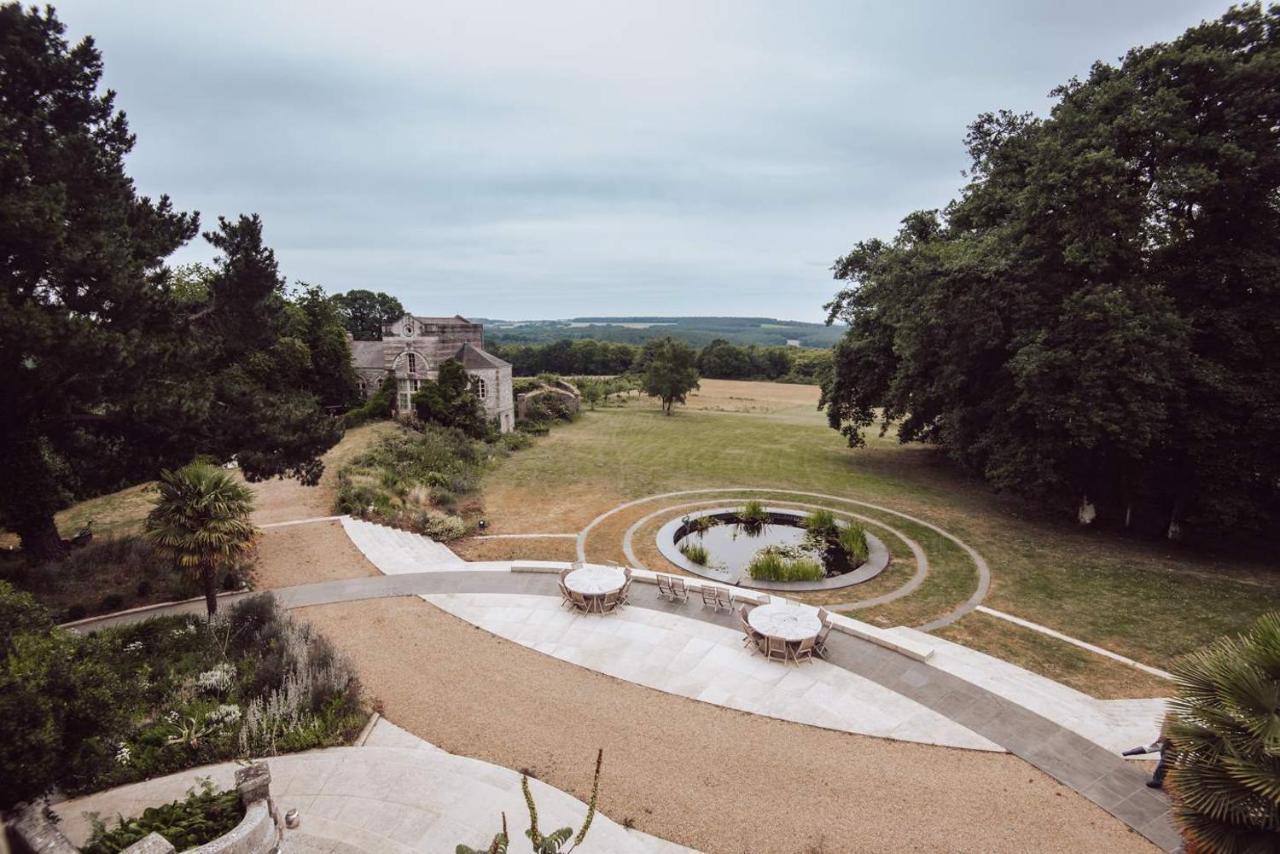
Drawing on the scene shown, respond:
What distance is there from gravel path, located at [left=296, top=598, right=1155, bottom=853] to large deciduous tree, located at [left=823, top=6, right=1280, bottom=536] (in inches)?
442

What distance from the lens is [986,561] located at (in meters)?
15.6

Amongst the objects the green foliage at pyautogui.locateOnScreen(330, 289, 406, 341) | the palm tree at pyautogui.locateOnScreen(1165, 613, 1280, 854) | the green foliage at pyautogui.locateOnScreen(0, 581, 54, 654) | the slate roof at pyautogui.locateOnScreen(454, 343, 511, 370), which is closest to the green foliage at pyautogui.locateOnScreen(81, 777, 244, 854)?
the green foliage at pyautogui.locateOnScreen(0, 581, 54, 654)

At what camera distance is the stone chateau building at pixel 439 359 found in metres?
33.4

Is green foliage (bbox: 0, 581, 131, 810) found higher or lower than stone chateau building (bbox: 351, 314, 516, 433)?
lower

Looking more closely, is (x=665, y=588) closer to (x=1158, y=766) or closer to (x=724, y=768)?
(x=724, y=768)

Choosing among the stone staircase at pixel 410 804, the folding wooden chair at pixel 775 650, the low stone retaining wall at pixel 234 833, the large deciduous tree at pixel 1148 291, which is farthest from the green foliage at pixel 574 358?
the low stone retaining wall at pixel 234 833

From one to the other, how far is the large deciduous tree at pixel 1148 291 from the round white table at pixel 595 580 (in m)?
12.7

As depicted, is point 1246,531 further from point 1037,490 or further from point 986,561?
point 986,561

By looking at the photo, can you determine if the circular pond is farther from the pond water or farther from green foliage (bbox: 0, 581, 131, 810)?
A: green foliage (bbox: 0, 581, 131, 810)

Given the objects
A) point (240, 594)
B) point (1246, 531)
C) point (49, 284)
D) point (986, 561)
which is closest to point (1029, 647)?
point (986, 561)

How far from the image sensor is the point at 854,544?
1614 cm

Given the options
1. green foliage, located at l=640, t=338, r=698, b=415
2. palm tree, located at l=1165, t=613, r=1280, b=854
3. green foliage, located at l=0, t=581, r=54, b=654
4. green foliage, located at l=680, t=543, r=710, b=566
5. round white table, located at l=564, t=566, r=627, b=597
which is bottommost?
green foliage, located at l=680, t=543, r=710, b=566

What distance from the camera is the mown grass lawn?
1212 cm

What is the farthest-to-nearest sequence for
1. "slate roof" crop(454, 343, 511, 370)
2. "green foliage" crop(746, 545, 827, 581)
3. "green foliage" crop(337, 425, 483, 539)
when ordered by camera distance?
"slate roof" crop(454, 343, 511, 370) < "green foliage" crop(337, 425, 483, 539) < "green foliage" crop(746, 545, 827, 581)
